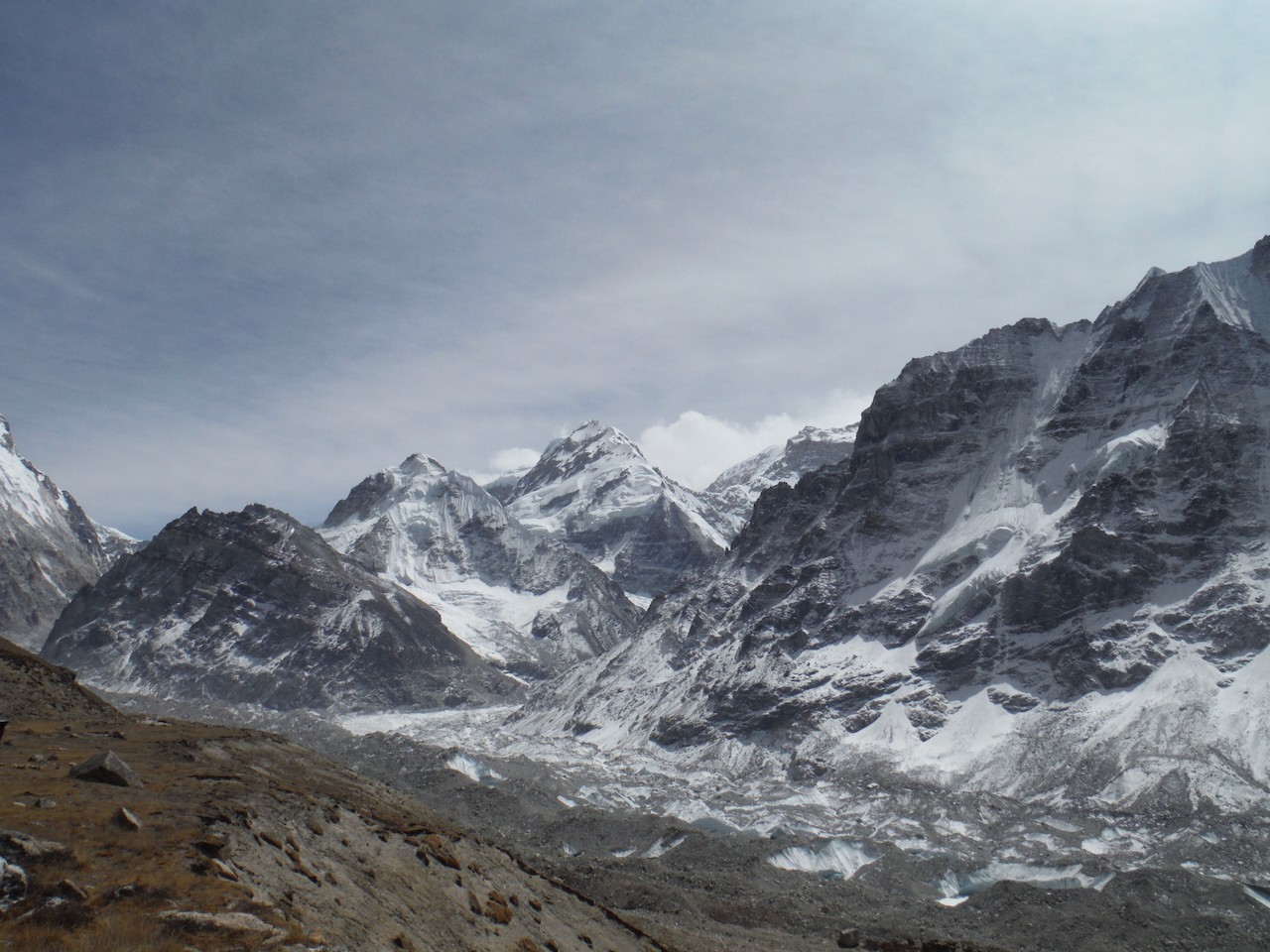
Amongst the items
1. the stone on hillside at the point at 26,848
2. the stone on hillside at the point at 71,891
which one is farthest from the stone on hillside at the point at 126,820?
the stone on hillside at the point at 71,891

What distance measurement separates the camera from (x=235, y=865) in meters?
29.3

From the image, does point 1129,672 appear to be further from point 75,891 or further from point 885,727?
point 75,891

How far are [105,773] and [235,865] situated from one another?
11377 mm

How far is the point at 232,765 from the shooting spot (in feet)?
158

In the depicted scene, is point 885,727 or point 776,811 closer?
point 776,811

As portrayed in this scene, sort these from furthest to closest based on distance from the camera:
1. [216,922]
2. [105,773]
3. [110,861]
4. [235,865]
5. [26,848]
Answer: [105,773] < [235,865] < [110,861] < [26,848] < [216,922]

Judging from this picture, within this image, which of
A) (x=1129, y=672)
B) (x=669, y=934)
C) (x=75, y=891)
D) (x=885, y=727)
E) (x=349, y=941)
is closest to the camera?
(x=75, y=891)

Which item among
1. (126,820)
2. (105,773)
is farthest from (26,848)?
(105,773)

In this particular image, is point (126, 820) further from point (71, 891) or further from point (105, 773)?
point (105, 773)

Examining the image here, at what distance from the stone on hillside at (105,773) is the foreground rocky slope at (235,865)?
0.44 meters

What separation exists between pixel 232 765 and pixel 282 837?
634 inches

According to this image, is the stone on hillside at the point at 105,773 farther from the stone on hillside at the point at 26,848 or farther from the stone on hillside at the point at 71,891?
the stone on hillside at the point at 71,891

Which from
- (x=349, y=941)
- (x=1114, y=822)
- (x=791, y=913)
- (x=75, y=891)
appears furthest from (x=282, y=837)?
(x=1114, y=822)

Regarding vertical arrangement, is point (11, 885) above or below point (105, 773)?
below
